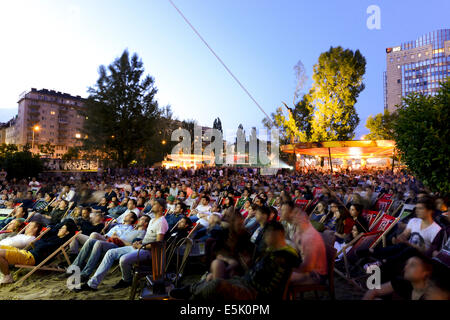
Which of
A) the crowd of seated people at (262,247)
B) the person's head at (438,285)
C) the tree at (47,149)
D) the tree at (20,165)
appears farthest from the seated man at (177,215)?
the tree at (47,149)

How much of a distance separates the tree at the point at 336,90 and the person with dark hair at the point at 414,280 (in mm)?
25647

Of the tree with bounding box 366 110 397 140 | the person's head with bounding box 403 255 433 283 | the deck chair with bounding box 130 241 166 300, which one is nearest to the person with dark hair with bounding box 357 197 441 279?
the person's head with bounding box 403 255 433 283

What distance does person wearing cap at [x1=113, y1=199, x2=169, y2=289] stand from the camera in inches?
155

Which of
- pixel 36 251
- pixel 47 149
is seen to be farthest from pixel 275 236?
pixel 47 149

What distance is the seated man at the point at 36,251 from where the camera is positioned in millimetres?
4289

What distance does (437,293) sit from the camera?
6.66ft

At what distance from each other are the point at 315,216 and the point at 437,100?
13.0 feet

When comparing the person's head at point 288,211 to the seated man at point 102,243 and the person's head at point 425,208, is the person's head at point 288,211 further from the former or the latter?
the seated man at point 102,243

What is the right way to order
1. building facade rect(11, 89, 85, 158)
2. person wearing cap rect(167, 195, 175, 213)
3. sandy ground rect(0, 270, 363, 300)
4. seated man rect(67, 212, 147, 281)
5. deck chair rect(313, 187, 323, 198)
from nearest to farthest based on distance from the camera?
sandy ground rect(0, 270, 363, 300) < seated man rect(67, 212, 147, 281) < person wearing cap rect(167, 195, 175, 213) < deck chair rect(313, 187, 323, 198) < building facade rect(11, 89, 85, 158)

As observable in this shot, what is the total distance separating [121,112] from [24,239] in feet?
82.7

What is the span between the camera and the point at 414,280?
88.5 inches

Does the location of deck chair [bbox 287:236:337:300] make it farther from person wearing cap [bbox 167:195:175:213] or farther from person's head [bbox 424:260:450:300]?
person wearing cap [bbox 167:195:175:213]

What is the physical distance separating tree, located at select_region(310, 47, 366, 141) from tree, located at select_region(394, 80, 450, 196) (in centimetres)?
2046

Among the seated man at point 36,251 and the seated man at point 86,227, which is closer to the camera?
the seated man at point 36,251
